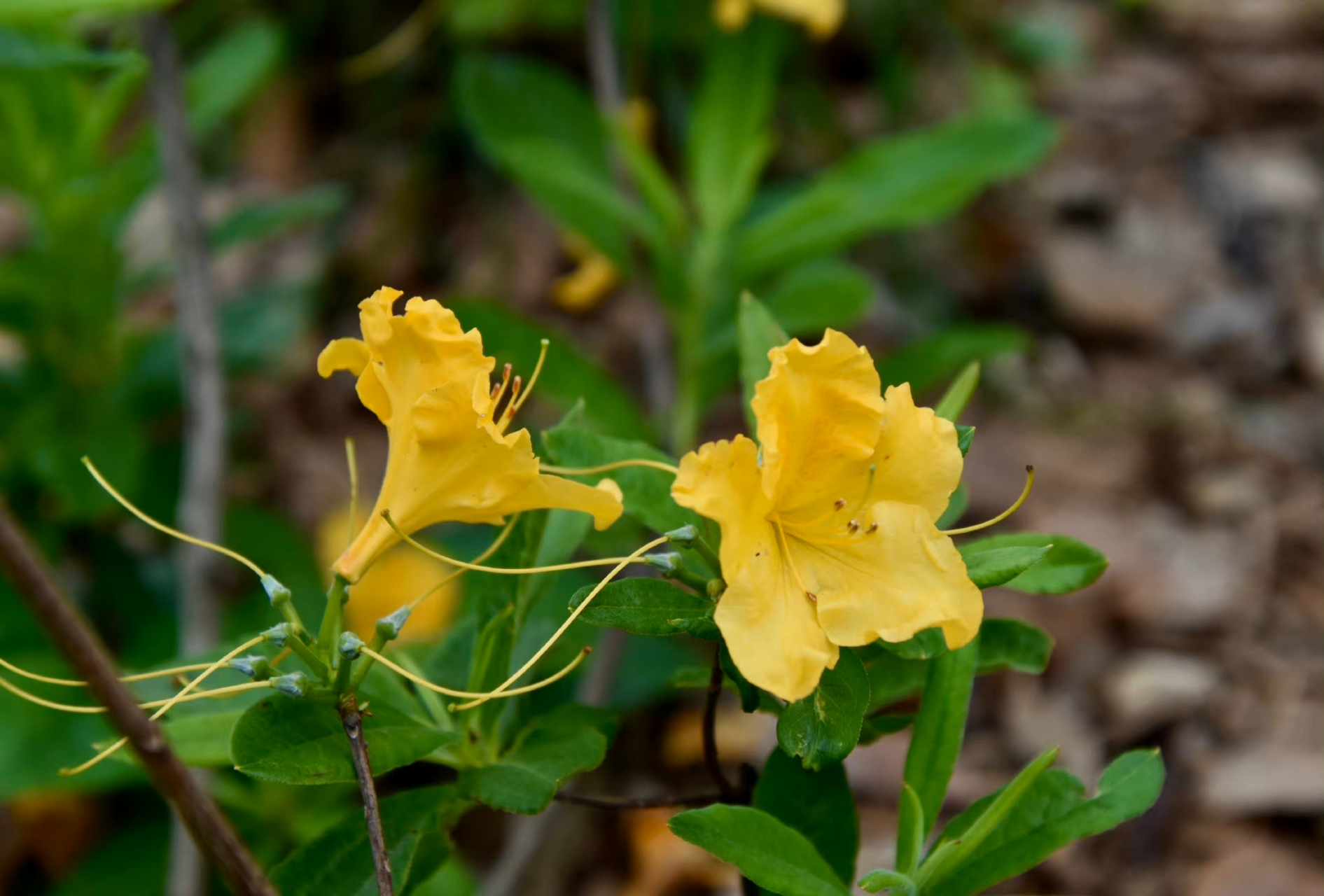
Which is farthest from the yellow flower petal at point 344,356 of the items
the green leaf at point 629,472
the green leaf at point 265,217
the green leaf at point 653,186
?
the green leaf at point 265,217

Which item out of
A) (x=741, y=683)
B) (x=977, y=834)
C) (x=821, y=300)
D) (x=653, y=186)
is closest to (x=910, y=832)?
(x=977, y=834)

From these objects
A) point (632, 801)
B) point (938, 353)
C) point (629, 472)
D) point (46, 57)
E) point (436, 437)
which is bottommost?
point (938, 353)

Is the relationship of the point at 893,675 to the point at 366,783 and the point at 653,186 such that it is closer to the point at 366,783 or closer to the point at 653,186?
the point at 366,783

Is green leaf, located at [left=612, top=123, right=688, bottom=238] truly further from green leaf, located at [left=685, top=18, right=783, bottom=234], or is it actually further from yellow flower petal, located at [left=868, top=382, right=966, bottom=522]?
yellow flower petal, located at [left=868, top=382, right=966, bottom=522]

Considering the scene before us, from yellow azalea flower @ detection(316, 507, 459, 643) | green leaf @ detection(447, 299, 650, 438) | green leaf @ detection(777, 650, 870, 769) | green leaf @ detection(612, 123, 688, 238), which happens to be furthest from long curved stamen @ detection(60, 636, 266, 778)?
yellow azalea flower @ detection(316, 507, 459, 643)

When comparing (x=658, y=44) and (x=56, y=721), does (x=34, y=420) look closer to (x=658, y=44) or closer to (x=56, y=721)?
(x=56, y=721)

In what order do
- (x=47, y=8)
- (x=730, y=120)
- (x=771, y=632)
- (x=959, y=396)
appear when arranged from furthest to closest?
(x=730, y=120)
(x=47, y=8)
(x=959, y=396)
(x=771, y=632)
